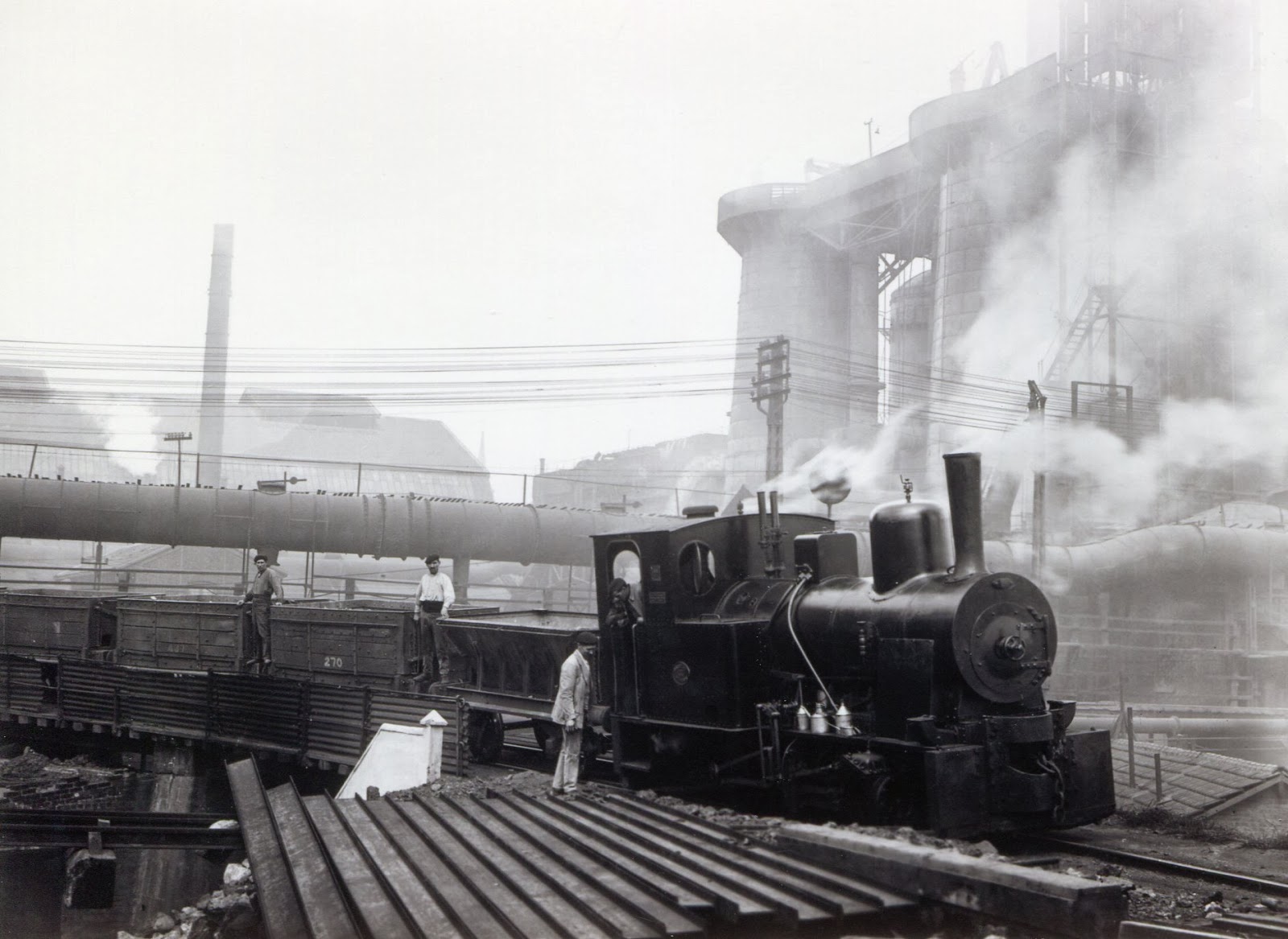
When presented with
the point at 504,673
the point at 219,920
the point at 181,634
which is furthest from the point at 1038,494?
the point at 219,920

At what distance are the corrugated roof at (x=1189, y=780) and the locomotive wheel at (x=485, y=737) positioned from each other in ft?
21.2

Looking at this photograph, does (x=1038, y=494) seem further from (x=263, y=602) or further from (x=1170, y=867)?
(x=263, y=602)

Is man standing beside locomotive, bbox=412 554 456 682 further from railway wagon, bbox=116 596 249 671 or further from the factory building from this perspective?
A: the factory building

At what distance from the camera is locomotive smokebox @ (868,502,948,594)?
785 centimetres

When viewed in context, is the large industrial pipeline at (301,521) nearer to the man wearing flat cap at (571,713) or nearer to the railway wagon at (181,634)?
the railway wagon at (181,634)

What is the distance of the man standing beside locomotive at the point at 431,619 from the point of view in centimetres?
1292

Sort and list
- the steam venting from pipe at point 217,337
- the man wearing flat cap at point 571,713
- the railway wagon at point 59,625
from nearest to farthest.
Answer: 1. the man wearing flat cap at point 571,713
2. the railway wagon at point 59,625
3. the steam venting from pipe at point 217,337

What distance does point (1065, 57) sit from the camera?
29.4 metres

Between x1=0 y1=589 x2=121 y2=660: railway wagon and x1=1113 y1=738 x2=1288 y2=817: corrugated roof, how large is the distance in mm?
14384

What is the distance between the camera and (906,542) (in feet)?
25.8

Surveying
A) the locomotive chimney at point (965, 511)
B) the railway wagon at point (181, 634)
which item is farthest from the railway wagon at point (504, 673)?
the locomotive chimney at point (965, 511)

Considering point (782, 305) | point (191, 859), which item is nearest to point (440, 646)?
point (191, 859)

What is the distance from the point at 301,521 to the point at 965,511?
17275 mm

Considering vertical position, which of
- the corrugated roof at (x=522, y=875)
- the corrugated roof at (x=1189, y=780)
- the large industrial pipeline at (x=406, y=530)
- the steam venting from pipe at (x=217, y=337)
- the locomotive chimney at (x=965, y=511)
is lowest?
the corrugated roof at (x=1189, y=780)
